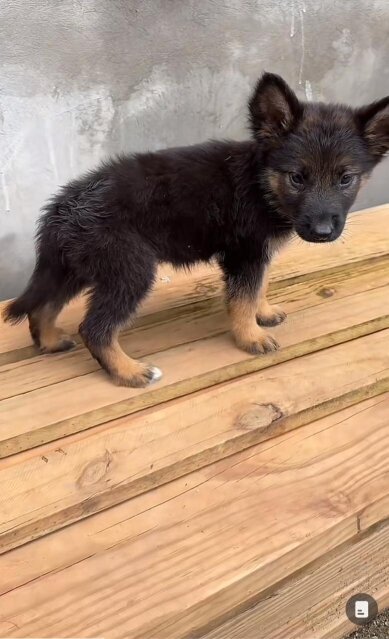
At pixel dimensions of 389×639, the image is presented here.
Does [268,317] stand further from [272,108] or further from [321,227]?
[272,108]

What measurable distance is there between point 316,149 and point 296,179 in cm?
16

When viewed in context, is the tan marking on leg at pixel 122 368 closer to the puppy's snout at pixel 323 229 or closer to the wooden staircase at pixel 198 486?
the wooden staircase at pixel 198 486

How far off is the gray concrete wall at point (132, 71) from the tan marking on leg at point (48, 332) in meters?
1.25

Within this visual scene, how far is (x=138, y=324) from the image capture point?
3.14 metres

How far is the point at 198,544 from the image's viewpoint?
77.9 inches

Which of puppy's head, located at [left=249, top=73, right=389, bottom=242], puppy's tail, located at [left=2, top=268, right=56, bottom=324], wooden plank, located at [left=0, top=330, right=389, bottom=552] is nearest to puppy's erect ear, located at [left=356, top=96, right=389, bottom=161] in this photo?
puppy's head, located at [left=249, top=73, right=389, bottom=242]

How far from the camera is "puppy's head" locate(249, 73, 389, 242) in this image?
2578 millimetres

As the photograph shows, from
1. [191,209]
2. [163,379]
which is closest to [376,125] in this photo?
[191,209]

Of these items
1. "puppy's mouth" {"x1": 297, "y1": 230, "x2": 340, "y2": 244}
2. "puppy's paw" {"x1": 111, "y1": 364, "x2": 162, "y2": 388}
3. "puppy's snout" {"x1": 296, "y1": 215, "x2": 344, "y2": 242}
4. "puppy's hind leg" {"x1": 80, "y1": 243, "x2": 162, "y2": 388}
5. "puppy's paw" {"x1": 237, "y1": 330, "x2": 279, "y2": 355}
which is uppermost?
"puppy's snout" {"x1": 296, "y1": 215, "x2": 344, "y2": 242}

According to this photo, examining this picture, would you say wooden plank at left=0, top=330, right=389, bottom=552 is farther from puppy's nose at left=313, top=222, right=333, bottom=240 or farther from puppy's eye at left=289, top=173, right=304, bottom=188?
Result: puppy's eye at left=289, top=173, right=304, bottom=188

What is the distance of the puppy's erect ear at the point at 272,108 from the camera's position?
2553 millimetres

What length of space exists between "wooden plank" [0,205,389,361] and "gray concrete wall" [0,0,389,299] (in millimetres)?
949

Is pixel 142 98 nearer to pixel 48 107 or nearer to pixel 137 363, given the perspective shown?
pixel 48 107

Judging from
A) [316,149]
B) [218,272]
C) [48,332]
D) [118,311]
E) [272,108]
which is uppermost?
[272,108]
